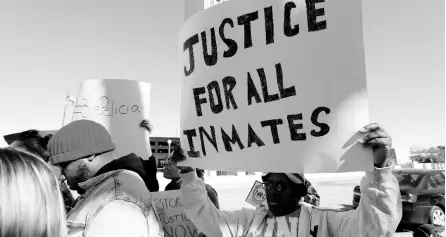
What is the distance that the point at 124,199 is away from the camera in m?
1.64

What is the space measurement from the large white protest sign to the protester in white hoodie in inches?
64.4

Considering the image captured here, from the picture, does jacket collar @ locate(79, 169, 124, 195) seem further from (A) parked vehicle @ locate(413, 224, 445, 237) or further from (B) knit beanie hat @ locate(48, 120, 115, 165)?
(A) parked vehicle @ locate(413, 224, 445, 237)

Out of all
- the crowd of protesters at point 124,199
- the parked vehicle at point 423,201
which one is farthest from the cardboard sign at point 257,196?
the parked vehicle at point 423,201

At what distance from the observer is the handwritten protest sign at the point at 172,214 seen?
2.56m

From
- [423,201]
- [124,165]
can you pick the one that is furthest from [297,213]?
[423,201]

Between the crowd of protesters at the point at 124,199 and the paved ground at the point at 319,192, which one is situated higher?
the crowd of protesters at the point at 124,199

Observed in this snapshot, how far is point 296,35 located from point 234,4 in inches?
15.6

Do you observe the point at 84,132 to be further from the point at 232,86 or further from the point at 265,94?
the point at 265,94

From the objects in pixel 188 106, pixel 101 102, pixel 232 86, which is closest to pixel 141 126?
pixel 101 102

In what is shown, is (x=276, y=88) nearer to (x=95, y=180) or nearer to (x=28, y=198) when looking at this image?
(x=95, y=180)

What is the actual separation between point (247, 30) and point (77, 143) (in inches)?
40.3

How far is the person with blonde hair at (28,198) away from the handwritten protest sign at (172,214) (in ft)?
5.31

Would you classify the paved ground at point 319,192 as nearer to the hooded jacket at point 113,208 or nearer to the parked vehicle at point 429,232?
the parked vehicle at point 429,232

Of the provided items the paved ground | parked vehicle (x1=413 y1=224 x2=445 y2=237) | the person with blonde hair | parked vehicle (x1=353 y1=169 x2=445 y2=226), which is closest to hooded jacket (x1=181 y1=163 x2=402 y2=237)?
the person with blonde hair
